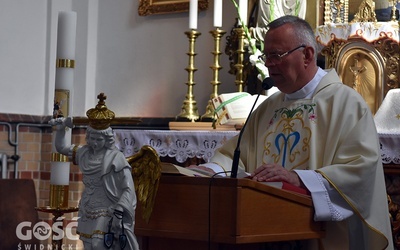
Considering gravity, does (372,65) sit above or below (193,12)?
below

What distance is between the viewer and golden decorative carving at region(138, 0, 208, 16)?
288 inches

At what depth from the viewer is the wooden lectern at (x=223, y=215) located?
333 centimetres

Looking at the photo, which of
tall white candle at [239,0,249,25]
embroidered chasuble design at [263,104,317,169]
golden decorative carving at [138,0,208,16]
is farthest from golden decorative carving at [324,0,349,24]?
embroidered chasuble design at [263,104,317,169]

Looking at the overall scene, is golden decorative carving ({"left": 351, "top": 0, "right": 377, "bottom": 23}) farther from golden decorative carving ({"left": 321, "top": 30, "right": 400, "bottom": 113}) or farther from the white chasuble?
the white chasuble

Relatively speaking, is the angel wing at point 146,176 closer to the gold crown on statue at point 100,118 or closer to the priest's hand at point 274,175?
the gold crown on statue at point 100,118

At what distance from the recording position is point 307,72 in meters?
4.25

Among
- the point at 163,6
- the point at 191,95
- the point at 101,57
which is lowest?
the point at 191,95

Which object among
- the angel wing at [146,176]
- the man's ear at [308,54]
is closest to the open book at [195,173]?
the angel wing at [146,176]

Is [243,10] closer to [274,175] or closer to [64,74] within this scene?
[64,74]

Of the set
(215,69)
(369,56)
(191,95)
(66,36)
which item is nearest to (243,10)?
(215,69)

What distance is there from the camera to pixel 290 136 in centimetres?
430

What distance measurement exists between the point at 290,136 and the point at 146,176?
103cm

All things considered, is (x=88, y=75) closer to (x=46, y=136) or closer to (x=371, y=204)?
(x=46, y=136)

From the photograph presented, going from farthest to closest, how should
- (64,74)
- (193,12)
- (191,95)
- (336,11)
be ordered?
(191,95), (193,12), (336,11), (64,74)
